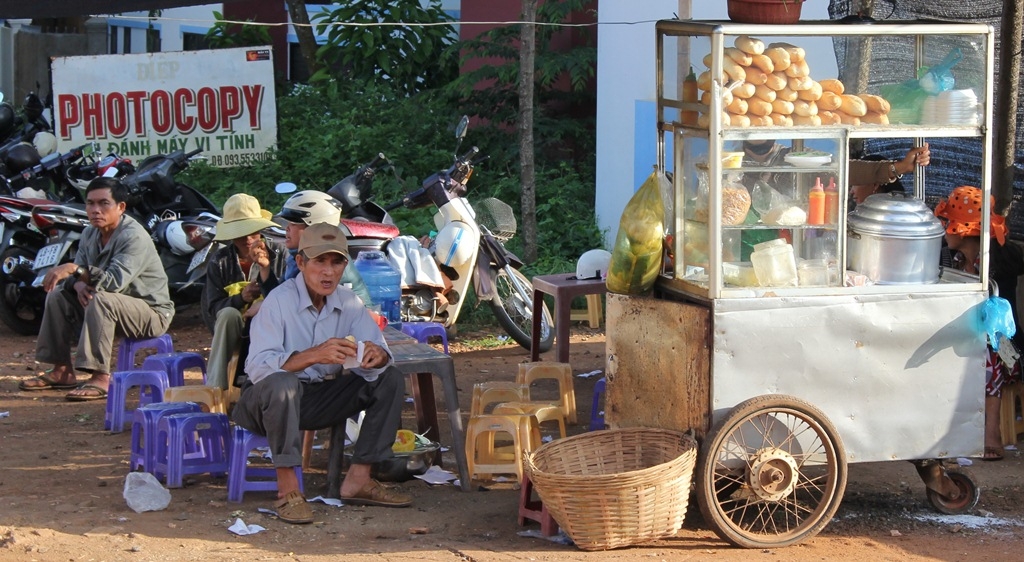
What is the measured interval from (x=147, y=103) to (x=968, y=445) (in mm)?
9984

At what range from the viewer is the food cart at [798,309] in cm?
476

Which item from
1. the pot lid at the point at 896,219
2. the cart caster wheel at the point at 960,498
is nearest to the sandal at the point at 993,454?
the cart caster wheel at the point at 960,498

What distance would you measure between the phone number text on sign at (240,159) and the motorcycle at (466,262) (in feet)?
16.3

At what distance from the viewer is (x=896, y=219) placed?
16.6 ft

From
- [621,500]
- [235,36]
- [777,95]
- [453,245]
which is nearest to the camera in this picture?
[621,500]

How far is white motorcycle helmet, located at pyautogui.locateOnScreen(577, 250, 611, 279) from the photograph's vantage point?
721cm

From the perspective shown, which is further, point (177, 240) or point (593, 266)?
point (177, 240)

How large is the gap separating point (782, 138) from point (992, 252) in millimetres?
2045

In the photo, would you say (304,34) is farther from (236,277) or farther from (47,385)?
(236,277)

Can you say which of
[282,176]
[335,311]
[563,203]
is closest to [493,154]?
[563,203]

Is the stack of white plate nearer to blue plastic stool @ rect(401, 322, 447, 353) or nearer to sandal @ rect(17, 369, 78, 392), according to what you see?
blue plastic stool @ rect(401, 322, 447, 353)

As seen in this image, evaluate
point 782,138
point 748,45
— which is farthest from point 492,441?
point 748,45

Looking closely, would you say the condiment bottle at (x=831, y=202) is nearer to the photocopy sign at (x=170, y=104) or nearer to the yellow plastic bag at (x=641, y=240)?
the yellow plastic bag at (x=641, y=240)

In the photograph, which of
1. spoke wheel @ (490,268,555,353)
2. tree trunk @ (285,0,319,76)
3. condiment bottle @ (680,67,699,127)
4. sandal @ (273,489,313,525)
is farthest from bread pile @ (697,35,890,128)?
tree trunk @ (285,0,319,76)
